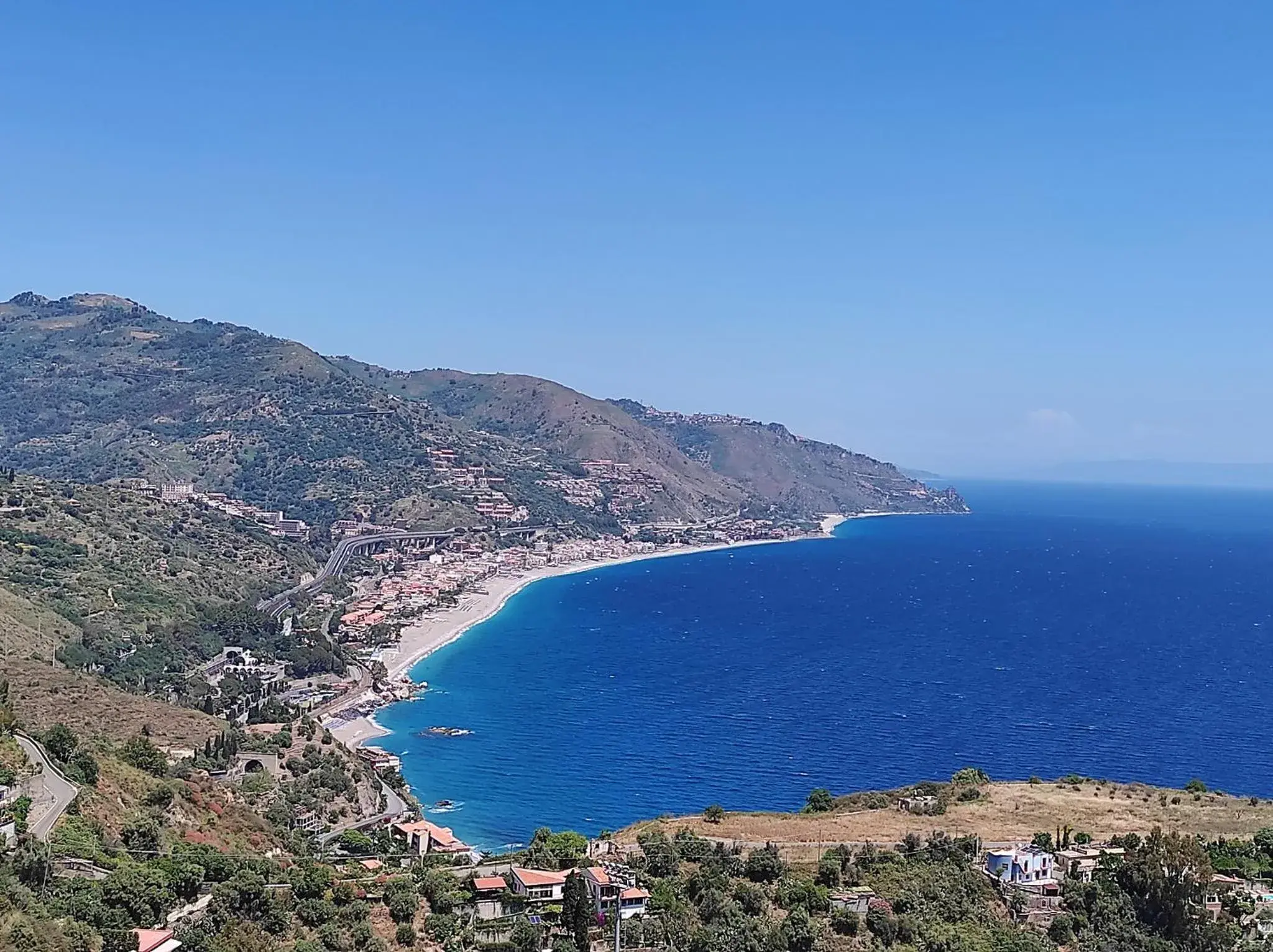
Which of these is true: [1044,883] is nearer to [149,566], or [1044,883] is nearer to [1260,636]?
A: [149,566]

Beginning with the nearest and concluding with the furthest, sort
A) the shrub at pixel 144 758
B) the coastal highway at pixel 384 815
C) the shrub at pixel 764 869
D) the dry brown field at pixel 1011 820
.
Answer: the shrub at pixel 764 869 < the dry brown field at pixel 1011 820 < the shrub at pixel 144 758 < the coastal highway at pixel 384 815

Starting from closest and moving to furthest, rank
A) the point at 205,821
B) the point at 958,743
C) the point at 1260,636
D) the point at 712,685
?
1. the point at 205,821
2. the point at 958,743
3. the point at 712,685
4. the point at 1260,636

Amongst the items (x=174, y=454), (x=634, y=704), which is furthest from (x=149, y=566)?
(x=174, y=454)

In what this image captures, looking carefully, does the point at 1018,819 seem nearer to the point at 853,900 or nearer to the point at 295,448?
the point at 853,900

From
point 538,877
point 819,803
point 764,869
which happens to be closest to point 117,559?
point 819,803

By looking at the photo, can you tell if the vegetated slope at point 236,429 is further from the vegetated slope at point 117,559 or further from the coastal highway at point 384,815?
the coastal highway at point 384,815

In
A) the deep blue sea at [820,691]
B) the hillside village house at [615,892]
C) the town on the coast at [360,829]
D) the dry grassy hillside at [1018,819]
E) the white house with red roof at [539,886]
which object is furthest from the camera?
the deep blue sea at [820,691]

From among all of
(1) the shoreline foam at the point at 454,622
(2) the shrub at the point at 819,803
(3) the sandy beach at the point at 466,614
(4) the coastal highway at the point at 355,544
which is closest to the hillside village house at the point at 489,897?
(2) the shrub at the point at 819,803
